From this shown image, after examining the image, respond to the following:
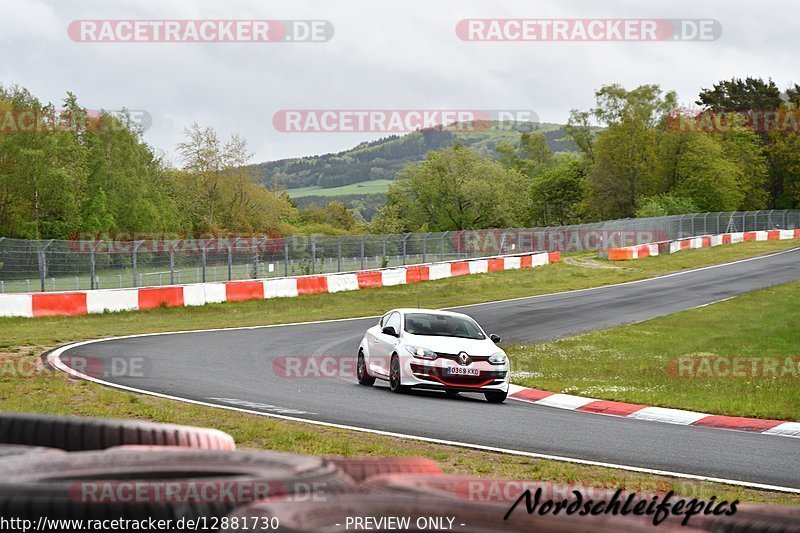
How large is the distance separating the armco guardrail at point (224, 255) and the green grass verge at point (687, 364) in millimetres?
15682

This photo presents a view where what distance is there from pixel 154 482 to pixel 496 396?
1186cm

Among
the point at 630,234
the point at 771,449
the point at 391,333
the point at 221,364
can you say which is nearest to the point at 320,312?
the point at 221,364

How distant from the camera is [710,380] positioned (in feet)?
54.3

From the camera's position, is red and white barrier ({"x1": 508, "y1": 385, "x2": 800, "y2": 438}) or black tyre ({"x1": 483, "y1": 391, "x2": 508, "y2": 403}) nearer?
red and white barrier ({"x1": 508, "y1": 385, "x2": 800, "y2": 438})

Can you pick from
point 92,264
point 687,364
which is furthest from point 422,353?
point 92,264

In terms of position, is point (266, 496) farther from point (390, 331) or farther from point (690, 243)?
point (690, 243)

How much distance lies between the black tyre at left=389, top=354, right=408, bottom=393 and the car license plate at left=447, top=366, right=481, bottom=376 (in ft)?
2.53

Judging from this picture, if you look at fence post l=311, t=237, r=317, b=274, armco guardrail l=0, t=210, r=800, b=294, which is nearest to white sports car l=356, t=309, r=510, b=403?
Result: armco guardrail l=0, t=210, r=800, b=294

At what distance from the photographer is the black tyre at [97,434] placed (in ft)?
14.5

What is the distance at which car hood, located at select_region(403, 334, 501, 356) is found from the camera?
15.0 meters

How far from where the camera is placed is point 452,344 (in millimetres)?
15227

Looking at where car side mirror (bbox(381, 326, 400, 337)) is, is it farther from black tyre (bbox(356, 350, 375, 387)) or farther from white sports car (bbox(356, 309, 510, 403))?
black tyre (bbox(356, 350, 375, 387))

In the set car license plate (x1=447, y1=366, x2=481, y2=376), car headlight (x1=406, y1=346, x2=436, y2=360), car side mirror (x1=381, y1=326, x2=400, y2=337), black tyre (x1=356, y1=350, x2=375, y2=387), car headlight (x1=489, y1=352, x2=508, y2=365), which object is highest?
car side mirror (x1=381, y1=326, x2=400, y2=337)

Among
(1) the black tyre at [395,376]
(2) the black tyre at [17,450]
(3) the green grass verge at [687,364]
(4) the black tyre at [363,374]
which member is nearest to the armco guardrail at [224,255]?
(3) the green grass verge at [687,364]
